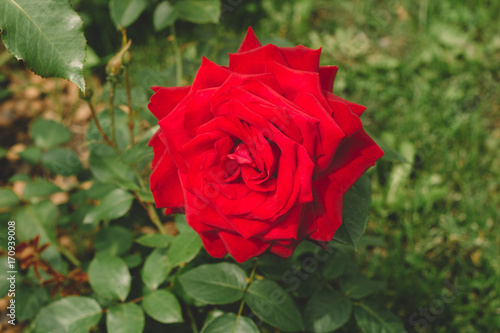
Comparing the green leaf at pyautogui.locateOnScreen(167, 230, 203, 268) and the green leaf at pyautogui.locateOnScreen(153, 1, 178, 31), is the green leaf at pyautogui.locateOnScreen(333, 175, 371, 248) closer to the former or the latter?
the green leaf at pyautogui.locateOnScreen(167, 230, 203, 268)

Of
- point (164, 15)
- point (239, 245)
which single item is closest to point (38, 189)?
point (164, 15)

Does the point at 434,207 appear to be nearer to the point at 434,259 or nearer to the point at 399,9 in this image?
the point at 434,259

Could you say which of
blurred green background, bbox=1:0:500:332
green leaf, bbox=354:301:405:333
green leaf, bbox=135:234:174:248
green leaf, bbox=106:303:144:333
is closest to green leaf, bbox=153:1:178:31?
blurred green background, bbox=1:0:500:332

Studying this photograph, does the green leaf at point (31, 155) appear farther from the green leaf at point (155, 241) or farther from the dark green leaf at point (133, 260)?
the green leaf at point (155, 241)

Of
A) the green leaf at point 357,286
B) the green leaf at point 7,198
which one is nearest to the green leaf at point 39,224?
the green leaf at point 7,198

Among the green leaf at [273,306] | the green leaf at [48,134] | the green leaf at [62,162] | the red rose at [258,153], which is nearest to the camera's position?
the red rose at [258,153]

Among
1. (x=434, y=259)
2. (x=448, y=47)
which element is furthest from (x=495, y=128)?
(x=434, y=259)

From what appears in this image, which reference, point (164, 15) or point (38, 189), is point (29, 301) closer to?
point (38, 189)
